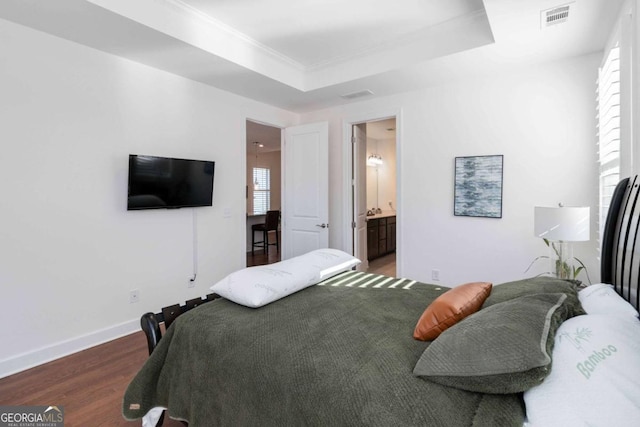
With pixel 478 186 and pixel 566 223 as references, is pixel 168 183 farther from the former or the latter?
pixel 566 223

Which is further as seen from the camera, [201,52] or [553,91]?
[553,91]

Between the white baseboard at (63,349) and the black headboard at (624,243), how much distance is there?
3.70m

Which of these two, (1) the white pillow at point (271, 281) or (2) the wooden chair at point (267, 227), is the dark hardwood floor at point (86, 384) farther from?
(2) the wooden chair at point (267, 227)

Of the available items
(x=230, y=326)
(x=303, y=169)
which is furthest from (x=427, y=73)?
(x=230, y=326)

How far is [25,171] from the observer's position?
243 centimetres

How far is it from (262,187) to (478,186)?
22.3ft

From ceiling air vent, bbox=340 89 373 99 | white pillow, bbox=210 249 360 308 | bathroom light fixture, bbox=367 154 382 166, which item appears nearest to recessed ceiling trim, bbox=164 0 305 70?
ceiling air vent, bbox=340 89 373 99

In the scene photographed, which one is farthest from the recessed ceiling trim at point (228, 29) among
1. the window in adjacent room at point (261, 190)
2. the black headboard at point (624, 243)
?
the window in adjacent room at point (261, 190)

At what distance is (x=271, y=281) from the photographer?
1865mm

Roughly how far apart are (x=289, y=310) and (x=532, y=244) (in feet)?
8.98

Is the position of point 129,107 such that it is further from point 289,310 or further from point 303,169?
point 289,310

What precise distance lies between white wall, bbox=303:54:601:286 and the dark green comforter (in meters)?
1.87

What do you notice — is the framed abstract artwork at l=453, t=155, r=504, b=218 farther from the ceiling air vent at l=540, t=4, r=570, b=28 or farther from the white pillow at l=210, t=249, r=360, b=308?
the white pillow at l=210, t=249, r=360, b=308

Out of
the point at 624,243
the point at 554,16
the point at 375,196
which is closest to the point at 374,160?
the point at 375,196
